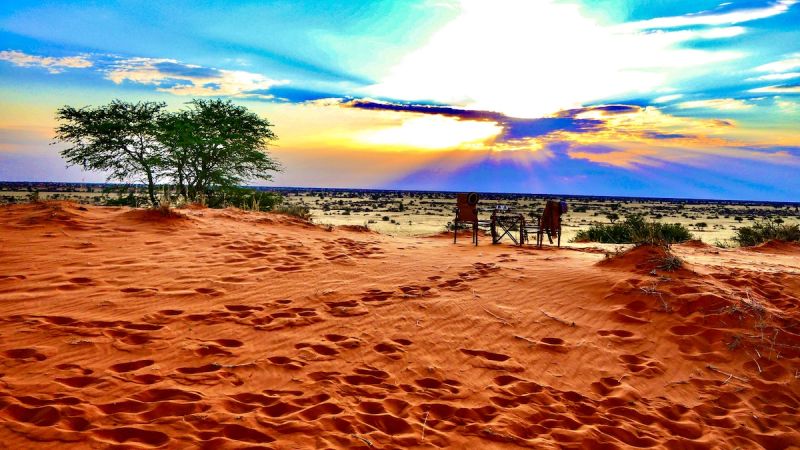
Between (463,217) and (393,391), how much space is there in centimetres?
932

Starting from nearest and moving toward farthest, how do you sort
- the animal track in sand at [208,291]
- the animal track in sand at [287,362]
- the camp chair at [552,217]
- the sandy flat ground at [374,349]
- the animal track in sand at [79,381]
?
the sandy flat ground at [374,349] → the animal track in sand at [79,381] → the animal track in sand at [287,362] → the animal track in sand at [208,291] → the camp chair at [552,217]

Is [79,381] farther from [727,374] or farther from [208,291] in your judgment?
[727,374]

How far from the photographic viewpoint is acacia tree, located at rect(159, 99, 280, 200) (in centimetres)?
2461

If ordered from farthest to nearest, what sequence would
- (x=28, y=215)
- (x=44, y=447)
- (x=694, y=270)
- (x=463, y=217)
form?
(x=463, y=217) → (x=28, y=215) → (x=694, y=270) → (x=44, y=447)

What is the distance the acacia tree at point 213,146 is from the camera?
24.6 m

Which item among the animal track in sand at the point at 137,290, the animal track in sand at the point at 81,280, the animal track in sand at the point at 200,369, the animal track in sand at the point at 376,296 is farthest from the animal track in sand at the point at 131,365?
the animal track in sand at the point at 376,296

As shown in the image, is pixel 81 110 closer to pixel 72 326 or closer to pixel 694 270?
pixel 72 326

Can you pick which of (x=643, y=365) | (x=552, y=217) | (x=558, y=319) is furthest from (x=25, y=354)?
(x=552, y=217)

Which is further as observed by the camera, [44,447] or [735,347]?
[735,347]

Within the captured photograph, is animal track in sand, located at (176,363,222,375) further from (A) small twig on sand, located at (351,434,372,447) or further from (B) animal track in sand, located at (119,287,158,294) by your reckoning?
(B) animal track in sand, located at (119,287,158,294)

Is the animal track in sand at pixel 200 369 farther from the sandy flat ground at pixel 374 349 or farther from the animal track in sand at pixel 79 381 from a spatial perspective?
the animal track in sand at pixel 79 381

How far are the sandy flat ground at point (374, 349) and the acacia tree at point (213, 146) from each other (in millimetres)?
15109

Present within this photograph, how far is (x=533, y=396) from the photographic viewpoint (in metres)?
4.94

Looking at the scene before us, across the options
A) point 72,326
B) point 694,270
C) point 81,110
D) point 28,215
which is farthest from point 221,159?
point 694,270
